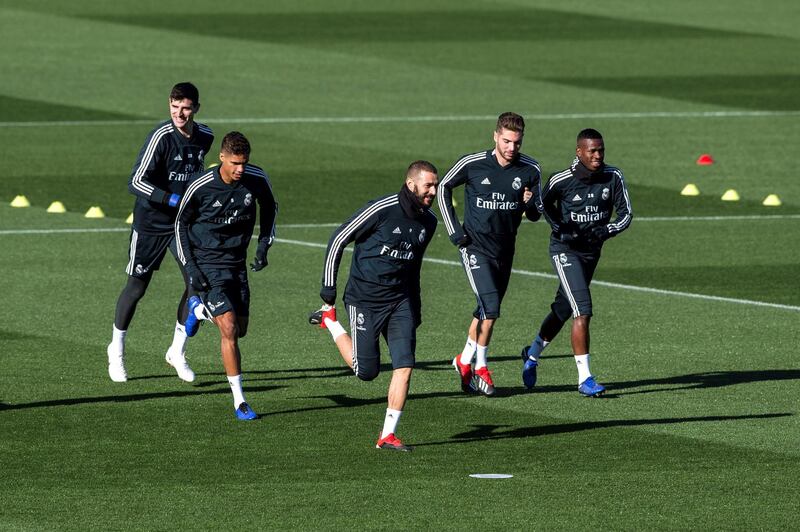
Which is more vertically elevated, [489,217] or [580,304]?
[489,217]

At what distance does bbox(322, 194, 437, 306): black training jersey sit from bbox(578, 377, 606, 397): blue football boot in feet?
7.89

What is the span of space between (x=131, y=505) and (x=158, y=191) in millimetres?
4433

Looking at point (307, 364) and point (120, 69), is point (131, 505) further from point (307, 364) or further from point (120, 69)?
point (120, 69)

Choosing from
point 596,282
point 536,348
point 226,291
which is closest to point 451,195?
point 536,348

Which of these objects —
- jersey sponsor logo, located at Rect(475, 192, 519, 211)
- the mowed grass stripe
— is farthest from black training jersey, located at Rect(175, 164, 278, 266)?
the mowed grass stripe

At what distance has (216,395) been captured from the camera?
15680 mm

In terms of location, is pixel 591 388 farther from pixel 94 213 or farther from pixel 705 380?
pixel 94 213

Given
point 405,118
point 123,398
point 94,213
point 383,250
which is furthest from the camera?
point 405,118

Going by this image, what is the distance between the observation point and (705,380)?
650 inches

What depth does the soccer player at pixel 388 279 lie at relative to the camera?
1356 cm

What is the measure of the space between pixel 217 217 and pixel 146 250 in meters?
1.78

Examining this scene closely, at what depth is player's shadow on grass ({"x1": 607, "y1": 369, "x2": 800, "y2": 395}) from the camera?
16.2 m

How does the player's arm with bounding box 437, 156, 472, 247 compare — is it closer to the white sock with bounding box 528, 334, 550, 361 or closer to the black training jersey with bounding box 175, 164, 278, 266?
the white sock with bounding box 528, 334, 550, 361

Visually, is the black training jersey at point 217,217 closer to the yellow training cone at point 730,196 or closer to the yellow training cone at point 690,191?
the yellow training cone at point 730,196
